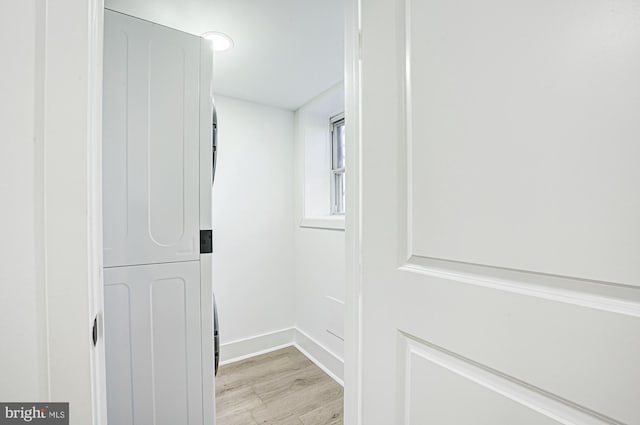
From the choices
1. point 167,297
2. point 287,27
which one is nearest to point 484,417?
point 167,297

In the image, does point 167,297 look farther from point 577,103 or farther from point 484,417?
point 577,103

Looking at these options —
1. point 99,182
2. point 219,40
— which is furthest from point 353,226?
point 219,40

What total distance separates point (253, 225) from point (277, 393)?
1.32 metres

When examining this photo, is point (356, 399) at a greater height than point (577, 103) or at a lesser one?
lesser

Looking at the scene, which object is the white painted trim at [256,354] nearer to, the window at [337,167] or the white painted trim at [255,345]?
the white painted trim at [255,345]

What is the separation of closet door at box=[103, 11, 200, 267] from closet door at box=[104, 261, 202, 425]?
3.3 inches

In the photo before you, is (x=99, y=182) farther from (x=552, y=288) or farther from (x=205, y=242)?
(x=552, y=288)

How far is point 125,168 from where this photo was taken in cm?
112

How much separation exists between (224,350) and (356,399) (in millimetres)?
1806

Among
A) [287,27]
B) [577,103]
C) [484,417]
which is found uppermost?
[287,27]

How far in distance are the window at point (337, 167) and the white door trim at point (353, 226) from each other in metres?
1.75

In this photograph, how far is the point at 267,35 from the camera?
5.15ft

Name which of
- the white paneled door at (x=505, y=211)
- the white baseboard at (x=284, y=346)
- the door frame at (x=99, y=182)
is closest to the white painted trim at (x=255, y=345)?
the white baseboard at (x=284, y=346)

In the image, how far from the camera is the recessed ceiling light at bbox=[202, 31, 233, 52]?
155cm
